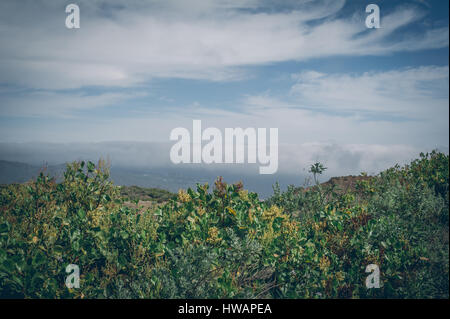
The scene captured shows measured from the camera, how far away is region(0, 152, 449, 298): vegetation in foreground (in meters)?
5.95

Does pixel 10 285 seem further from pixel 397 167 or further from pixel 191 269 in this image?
pixel 397 167

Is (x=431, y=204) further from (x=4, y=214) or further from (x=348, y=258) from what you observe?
(x=4, y=214)

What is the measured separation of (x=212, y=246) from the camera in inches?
262

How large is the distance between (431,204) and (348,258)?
2607mm

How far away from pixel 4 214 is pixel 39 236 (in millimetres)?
1883

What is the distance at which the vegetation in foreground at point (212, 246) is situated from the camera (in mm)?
5945

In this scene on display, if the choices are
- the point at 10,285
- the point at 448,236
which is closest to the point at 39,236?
the point at 10,285

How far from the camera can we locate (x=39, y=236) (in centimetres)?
684

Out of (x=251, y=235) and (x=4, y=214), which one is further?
(x=4, y=214)

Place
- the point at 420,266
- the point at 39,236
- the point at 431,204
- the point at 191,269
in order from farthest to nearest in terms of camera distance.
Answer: the point at 431,204 < the point at 39,236 < the point at 420,266 < the point at 191,269
